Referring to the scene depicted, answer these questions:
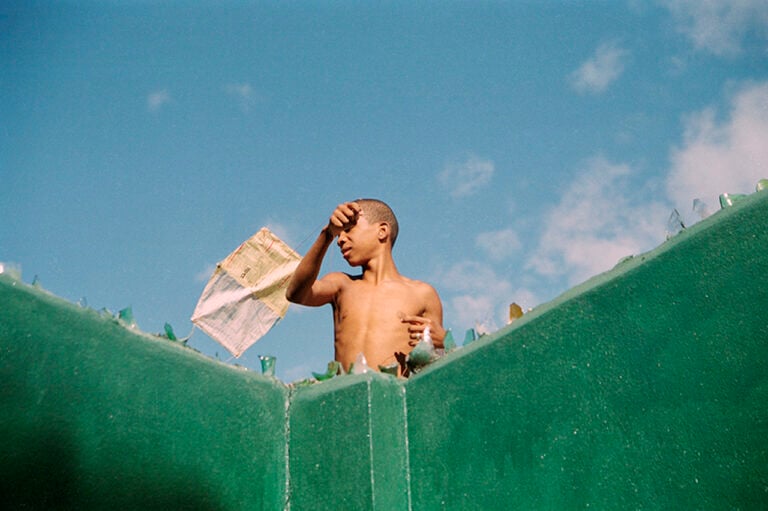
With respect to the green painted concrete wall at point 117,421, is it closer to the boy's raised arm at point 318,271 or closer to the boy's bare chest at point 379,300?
the boy's raised arm at point 318,271

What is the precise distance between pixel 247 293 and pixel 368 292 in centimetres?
247

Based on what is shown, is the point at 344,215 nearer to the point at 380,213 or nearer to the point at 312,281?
the point at 312,281

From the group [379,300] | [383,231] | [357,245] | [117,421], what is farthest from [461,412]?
[383,231]

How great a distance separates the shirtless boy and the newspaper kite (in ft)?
6.78

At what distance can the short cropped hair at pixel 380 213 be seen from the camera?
478 cm

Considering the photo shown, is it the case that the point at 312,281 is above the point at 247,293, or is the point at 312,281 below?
below

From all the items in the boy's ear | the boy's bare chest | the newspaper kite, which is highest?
the newspaper kite

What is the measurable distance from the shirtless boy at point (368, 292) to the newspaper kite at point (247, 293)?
6.78 ft

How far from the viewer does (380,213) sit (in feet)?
15.8

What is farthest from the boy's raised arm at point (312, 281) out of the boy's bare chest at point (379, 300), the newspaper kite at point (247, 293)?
the newspaper kite at point (247, 293)

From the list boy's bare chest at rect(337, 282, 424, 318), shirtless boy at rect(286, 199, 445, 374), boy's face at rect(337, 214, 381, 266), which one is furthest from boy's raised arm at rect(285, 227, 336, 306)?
boy's face at rect(337, 214, 381, 266)

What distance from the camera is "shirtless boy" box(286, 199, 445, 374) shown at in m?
4.00

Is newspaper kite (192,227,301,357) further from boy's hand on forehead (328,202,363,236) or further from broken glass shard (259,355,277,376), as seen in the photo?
broken glass shard (259,355,277,376)

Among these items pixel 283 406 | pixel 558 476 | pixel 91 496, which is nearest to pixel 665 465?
pixel 558 476
